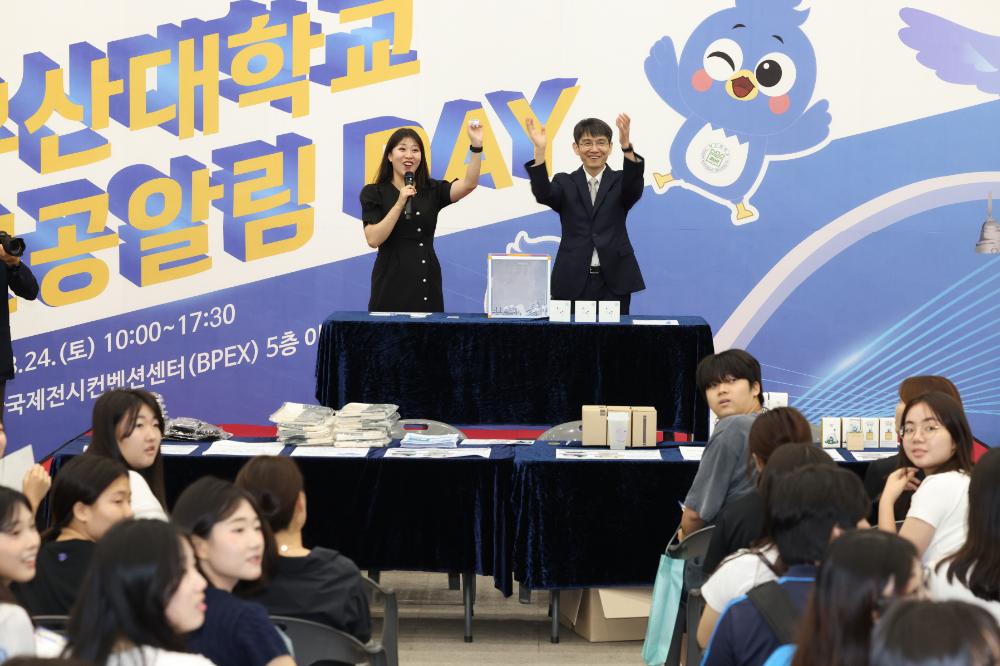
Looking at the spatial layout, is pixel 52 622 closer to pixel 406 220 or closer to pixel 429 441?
pixel 429 441

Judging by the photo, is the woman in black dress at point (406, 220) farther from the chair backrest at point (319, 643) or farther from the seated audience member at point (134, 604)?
the seated audience member at point (134, 604)

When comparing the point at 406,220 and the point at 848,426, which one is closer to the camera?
the point at 848,426

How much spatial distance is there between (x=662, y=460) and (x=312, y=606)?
188 cm

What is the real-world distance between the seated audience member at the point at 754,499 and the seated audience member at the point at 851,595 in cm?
125

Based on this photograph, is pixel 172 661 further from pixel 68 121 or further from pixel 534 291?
pixel 68 121

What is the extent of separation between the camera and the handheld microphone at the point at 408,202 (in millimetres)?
6090

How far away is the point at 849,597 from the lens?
1950mm

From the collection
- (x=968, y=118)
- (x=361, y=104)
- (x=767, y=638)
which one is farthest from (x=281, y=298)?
(x=767, y=638)

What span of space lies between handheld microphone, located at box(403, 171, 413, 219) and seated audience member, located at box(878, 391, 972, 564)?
297cm

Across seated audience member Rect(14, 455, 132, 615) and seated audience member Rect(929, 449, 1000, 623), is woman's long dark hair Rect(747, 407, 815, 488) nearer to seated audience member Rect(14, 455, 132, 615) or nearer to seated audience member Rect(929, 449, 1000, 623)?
seated audience member Rect(929, 449, 1000, 623)

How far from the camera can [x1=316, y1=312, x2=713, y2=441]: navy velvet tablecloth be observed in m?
5.96

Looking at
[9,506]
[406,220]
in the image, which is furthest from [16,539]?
[406,220]

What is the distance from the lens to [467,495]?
4719 mm

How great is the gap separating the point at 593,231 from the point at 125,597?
14.5ft
